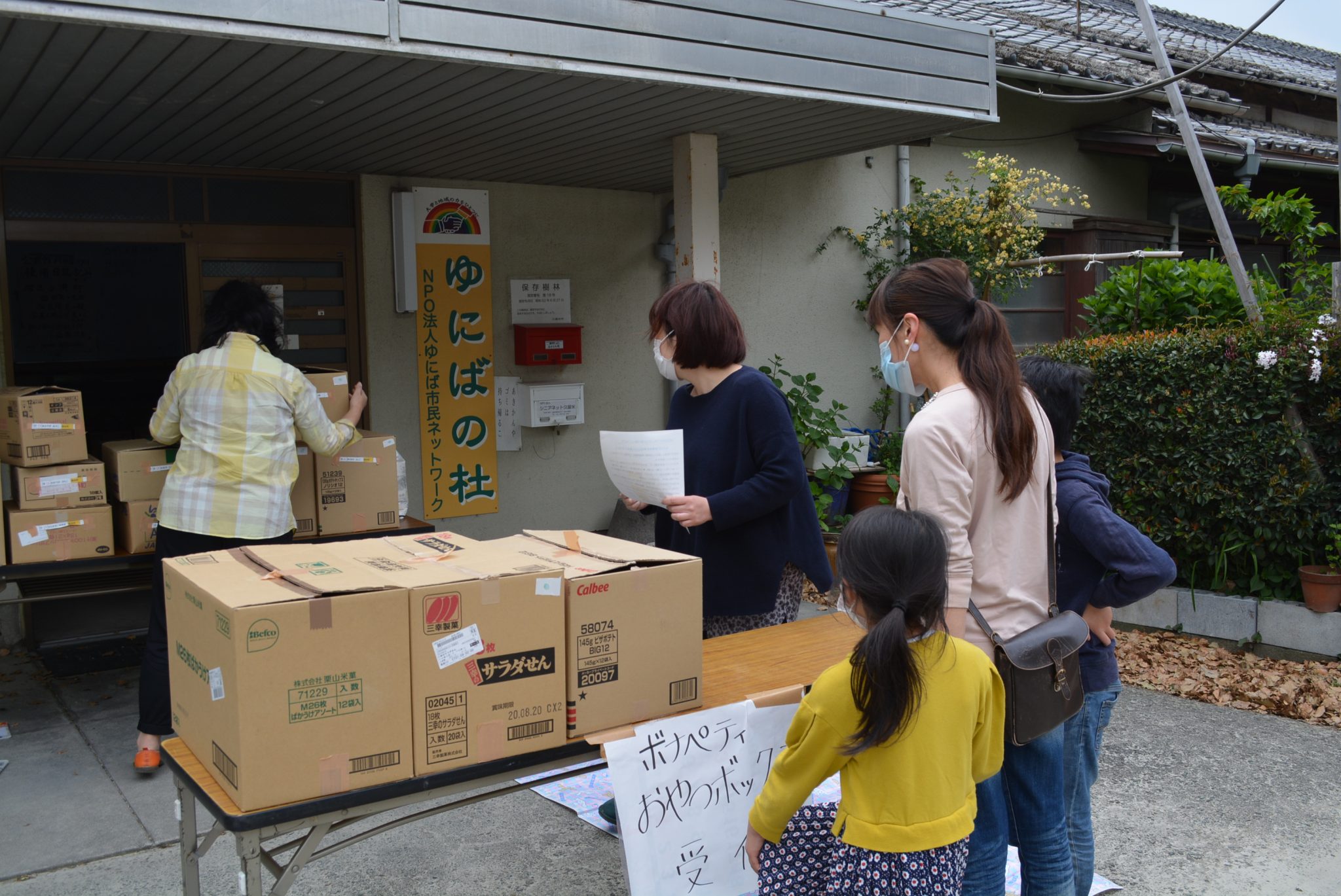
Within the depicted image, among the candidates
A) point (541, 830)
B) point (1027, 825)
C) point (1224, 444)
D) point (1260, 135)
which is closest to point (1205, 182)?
point (1224, 444)

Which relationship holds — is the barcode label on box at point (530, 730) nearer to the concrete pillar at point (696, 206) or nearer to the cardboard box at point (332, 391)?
the cardboard box at point (332, 391)

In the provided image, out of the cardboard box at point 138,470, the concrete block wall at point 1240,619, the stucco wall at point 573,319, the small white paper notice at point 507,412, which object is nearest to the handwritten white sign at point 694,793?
the cardboard box at point 138,470

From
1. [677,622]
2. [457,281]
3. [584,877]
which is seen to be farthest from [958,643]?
[457,281]

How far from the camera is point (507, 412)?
21.7 feet

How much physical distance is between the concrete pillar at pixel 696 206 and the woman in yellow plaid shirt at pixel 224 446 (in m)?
2.26

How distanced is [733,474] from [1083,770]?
4.08 feet

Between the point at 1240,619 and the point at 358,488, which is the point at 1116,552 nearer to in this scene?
the point at 358,488

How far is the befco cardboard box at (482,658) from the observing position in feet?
7.15

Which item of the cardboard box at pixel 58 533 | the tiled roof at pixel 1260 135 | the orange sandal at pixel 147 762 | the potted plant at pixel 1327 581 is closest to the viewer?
the orange sandal at pixel 147 762

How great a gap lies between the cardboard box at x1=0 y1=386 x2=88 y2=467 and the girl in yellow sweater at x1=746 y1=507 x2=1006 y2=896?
3549mm

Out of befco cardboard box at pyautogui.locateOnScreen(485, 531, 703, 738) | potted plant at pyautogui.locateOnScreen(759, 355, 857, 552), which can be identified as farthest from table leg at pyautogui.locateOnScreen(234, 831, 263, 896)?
potted plant at pyautogui.locateOnScreen(759, 355, 857, 552)

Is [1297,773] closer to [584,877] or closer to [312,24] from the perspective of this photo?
[584,877]

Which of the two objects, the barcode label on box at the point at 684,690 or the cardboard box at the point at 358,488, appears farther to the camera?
the cardboard box at the point at 358,488

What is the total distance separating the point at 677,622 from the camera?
8.32 feet
